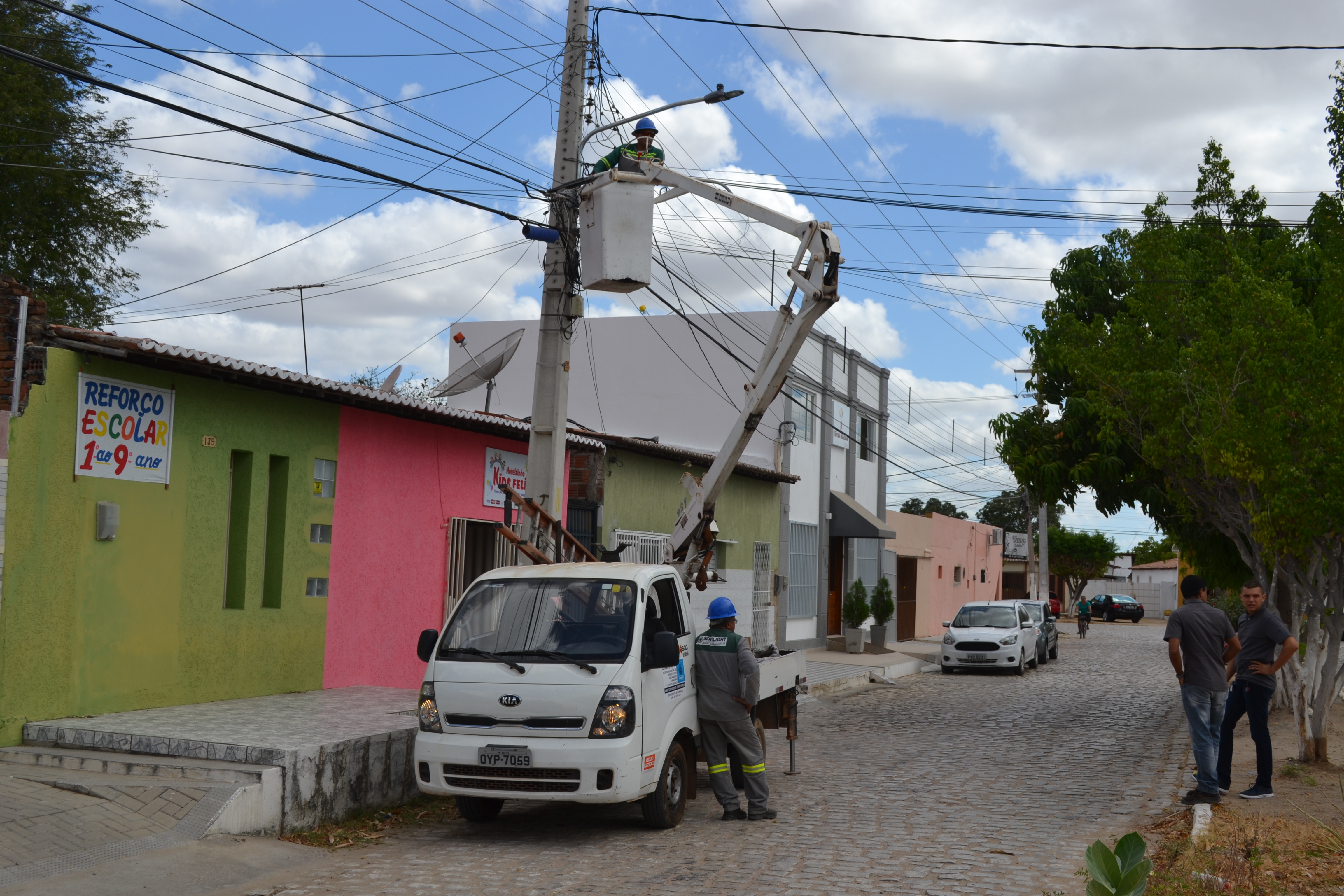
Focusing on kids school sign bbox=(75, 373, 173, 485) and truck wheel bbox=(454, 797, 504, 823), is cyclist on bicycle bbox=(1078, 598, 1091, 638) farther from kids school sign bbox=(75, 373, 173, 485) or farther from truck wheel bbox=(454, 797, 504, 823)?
kids school sign bbox=(75, 373, 173, 485)

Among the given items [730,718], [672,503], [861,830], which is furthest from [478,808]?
[672,503]

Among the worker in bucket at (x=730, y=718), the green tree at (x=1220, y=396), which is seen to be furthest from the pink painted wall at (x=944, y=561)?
the worker in bucket at (x=730, y=718)

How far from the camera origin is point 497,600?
8891 millimetres

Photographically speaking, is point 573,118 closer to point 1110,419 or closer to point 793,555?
point 1110,419

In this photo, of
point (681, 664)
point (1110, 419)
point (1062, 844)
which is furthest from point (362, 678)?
point (1110, 419)

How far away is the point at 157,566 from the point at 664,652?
4931 mm

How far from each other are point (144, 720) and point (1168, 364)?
1134 centimetres

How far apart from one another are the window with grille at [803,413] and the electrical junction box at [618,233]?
15072 millimetres

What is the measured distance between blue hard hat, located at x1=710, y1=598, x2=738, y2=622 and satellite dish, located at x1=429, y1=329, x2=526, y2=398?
24.5 feet

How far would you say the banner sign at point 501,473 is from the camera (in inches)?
597

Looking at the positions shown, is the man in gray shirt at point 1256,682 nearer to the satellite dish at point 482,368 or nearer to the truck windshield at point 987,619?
the satellite dish at point 482,368

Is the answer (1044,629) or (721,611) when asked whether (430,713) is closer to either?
(721,611)

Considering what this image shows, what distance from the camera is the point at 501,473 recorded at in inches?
610

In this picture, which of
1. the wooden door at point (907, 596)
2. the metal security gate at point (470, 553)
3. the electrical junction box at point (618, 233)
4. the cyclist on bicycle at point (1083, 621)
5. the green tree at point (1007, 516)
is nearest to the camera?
the electrical junction box at point (618, 233)
